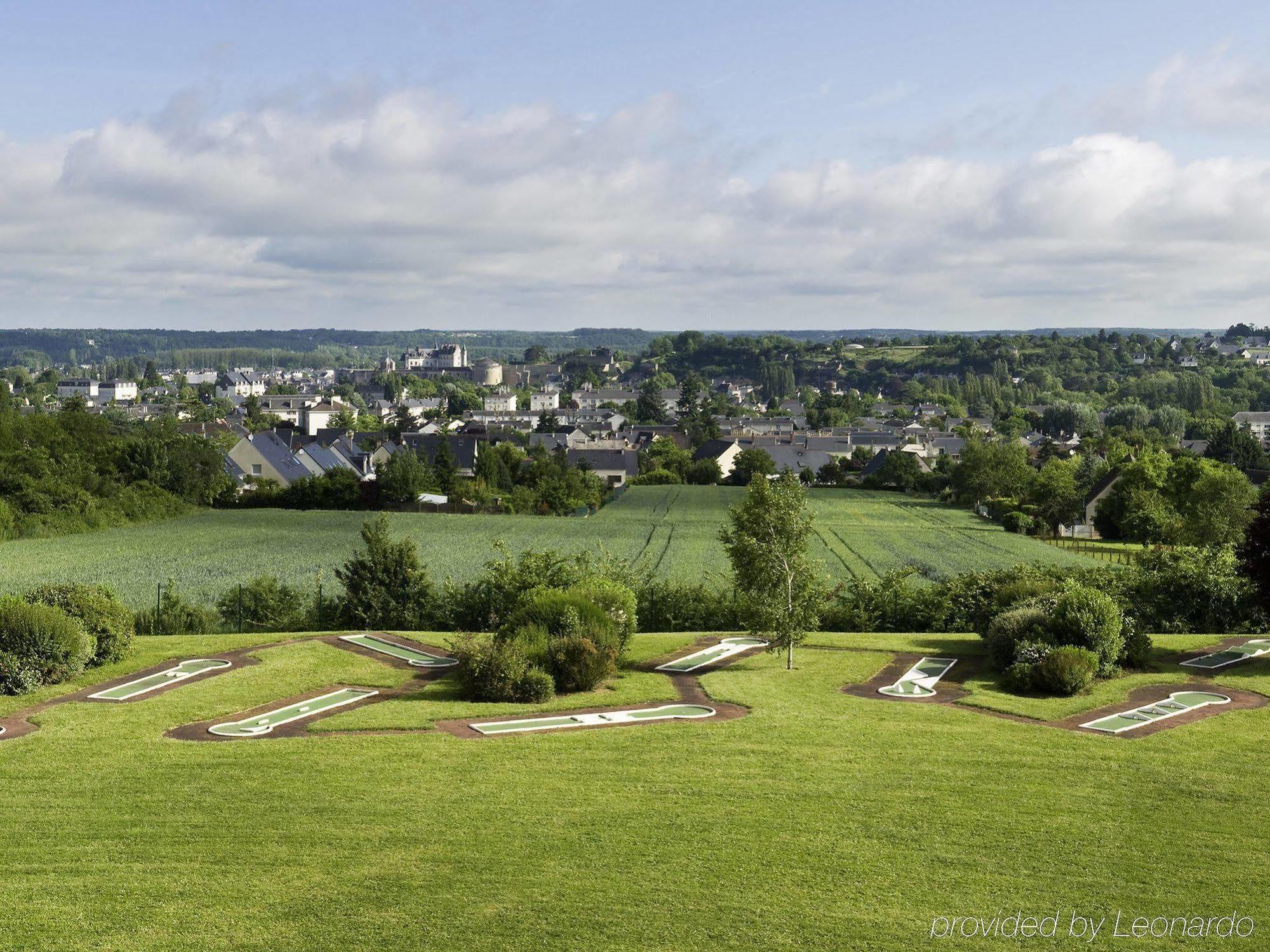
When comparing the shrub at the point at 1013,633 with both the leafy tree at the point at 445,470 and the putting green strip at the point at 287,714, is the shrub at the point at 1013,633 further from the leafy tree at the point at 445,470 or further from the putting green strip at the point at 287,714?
the leafy tree at the point at 445,470

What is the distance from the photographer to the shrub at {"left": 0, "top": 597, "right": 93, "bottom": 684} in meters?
21.0

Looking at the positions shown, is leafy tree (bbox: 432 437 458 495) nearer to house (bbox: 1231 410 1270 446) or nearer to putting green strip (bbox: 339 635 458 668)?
putting green strip (bbox: 339 635 458 668)

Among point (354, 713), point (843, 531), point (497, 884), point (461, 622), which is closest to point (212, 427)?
point (843, 531)

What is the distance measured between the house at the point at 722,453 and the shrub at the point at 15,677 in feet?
351

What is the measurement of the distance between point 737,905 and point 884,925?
139 centimetres

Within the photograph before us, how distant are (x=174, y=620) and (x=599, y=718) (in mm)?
16876

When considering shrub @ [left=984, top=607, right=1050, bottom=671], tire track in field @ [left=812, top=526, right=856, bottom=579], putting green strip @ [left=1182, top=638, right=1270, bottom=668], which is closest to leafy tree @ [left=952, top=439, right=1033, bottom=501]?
tire track in field @ [left=812, top=526, right=856, bottom=579]

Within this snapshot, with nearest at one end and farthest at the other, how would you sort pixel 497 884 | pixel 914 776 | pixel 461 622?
pixel 497 884 → pixel 914 776 → pixel 461 622

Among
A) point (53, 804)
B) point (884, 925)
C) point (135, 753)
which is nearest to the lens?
point (884, 925)

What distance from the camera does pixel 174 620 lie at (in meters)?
31.0

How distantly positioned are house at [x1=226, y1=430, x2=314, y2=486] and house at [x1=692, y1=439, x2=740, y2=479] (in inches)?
1883

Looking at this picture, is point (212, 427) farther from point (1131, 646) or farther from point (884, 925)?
point (884, 925)

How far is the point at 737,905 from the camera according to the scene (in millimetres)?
10930

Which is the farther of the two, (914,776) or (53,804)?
(914,776)
